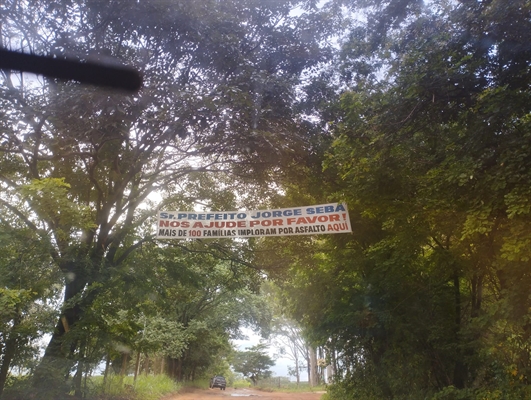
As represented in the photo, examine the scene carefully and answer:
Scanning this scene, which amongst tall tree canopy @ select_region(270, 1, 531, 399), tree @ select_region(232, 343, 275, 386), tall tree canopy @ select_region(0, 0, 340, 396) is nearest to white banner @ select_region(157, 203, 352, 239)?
tall tree canopy @ select_region(270, 1, 531, 399)

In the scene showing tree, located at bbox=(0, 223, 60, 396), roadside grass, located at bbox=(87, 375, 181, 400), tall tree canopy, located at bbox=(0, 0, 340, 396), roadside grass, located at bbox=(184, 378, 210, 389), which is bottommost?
roadside grass, located at bbox=(87, 375, 181, 400)

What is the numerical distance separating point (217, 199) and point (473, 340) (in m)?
6.98

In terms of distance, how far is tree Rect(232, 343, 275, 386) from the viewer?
41.8 meters

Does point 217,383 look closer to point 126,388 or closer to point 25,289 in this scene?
point 126,388

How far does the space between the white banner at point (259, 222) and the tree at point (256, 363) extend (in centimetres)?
3585

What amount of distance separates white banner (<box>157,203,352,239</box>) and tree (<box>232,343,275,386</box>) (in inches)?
1411

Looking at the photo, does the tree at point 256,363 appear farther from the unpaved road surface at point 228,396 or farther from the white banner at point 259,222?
the white banner at point 259,222

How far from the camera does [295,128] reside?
9.16 m

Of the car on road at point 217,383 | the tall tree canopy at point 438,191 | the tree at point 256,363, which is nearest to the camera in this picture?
the tall tree canopy at point 438,191

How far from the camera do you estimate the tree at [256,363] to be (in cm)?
4175

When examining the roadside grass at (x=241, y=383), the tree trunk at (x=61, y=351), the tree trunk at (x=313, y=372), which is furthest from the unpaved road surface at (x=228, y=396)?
the roadside grass at (x=241, y=383)

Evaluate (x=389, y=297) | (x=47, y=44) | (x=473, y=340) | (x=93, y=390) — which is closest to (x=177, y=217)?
(x=47, y=44)

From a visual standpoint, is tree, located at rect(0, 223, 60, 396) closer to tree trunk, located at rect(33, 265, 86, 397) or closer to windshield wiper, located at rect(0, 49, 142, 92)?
tree trunk, located at rect(33, 265, 86, 397)

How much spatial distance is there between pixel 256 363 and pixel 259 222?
122 feet
